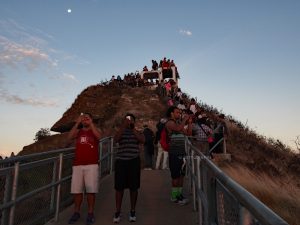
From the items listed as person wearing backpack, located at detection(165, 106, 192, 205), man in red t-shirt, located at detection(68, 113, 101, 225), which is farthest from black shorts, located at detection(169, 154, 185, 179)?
man in red t-shirt, located at detection(68, 113, 101, 225)

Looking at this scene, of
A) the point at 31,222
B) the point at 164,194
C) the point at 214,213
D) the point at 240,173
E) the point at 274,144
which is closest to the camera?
the point at 214,213

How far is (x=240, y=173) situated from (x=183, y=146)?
625cm

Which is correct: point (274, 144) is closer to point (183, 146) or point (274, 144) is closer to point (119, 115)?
point (119, 115)

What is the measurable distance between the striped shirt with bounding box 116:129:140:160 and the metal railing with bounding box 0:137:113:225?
117cm

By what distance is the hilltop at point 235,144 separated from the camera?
11370 mm

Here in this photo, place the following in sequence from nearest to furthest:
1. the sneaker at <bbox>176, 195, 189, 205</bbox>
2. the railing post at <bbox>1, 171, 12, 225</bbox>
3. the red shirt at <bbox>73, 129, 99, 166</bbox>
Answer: the railing post at <bbox>1, 171, 12, 225</bbox>, the red shirt at <bbox>73, 129, 99, 166</bbox>, the sneaker at <bbox>176, 195, 189, 205</bbox>

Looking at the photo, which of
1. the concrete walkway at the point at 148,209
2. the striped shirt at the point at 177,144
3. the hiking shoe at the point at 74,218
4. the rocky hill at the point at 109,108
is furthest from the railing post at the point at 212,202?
the rocky hill at the point at 109,108

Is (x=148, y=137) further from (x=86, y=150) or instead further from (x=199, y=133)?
(x=86, y=150)

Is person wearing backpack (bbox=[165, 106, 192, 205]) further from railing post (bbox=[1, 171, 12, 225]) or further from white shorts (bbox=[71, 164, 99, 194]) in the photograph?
railing post (bbox=[1, 171, 12, 225])

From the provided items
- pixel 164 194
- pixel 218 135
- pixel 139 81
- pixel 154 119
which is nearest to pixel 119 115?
pixel 154 119

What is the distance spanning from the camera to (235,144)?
22641mm

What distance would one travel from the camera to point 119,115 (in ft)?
97.2

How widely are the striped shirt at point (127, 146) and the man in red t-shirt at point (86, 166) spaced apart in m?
0.44

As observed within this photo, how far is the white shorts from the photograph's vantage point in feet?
21.8
